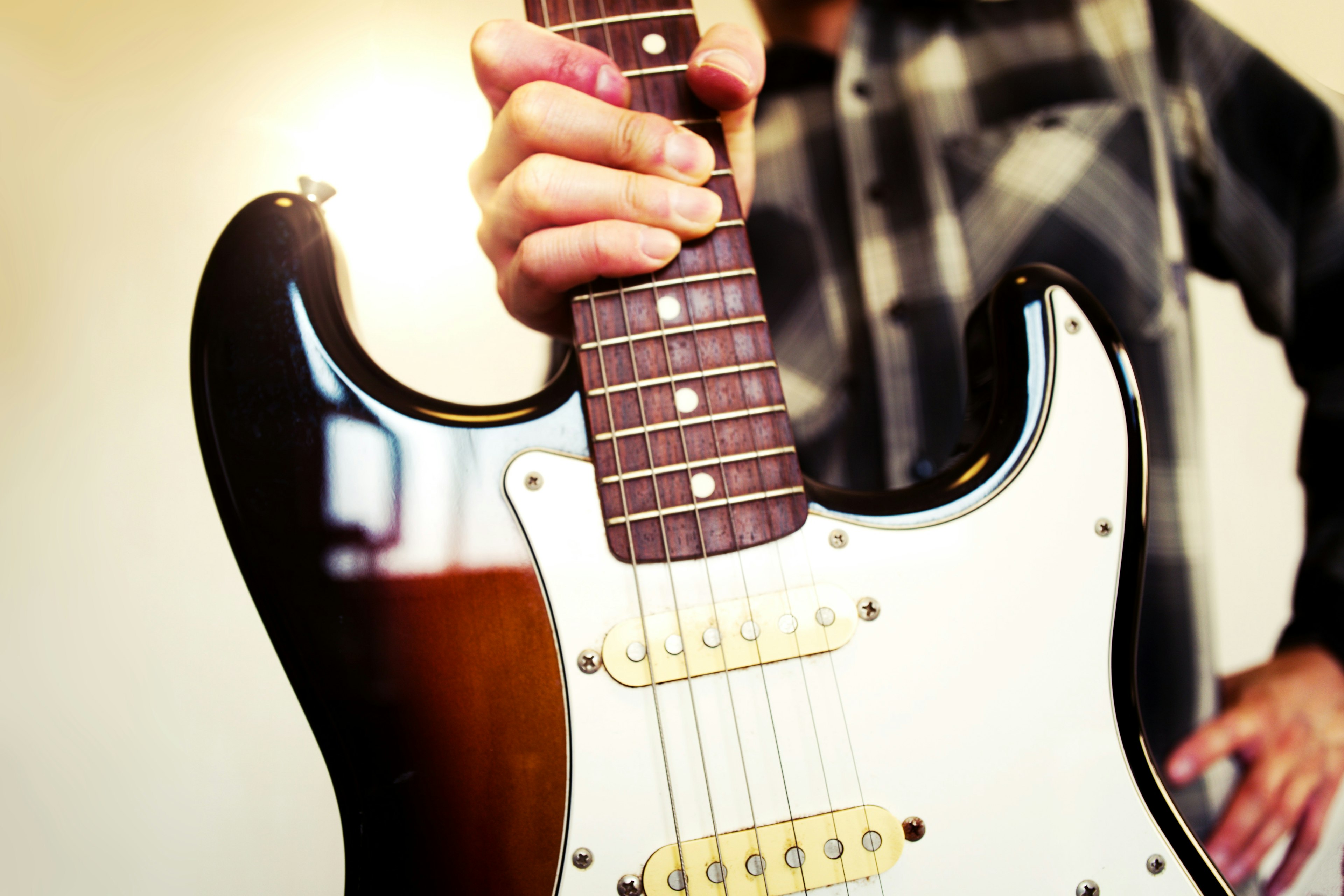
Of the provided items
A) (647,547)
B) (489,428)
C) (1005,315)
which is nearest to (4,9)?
(489,428)

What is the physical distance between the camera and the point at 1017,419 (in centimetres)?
47

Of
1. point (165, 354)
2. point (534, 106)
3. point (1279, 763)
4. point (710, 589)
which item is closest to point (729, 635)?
point (710, 589)

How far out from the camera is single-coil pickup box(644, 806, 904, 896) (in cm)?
38

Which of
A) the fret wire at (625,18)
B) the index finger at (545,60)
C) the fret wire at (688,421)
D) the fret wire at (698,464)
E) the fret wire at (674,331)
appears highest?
the fret wire at (625,18)

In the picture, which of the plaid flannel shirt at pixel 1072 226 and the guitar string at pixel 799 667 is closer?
the guitar string at pixel 799 667

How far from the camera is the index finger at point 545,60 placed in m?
0.46

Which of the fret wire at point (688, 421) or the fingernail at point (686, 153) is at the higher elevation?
the fingernail at point (686, 153)

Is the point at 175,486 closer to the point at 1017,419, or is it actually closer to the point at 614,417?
the point at 614,417

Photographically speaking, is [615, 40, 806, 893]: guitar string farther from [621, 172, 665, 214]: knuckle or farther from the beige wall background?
the beige wall background

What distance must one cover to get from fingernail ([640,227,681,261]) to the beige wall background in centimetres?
36

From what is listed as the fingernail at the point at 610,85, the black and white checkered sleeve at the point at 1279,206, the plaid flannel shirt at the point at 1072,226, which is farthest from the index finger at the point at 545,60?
the black and white checkered sleeve at the point at 1279,206

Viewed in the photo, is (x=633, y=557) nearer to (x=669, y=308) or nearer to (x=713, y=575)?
(x=713, y=575)

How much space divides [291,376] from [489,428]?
124mm

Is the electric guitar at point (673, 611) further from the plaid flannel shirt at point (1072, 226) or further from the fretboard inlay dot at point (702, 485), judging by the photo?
the plaid flannel shirt at point (1072, 226)
